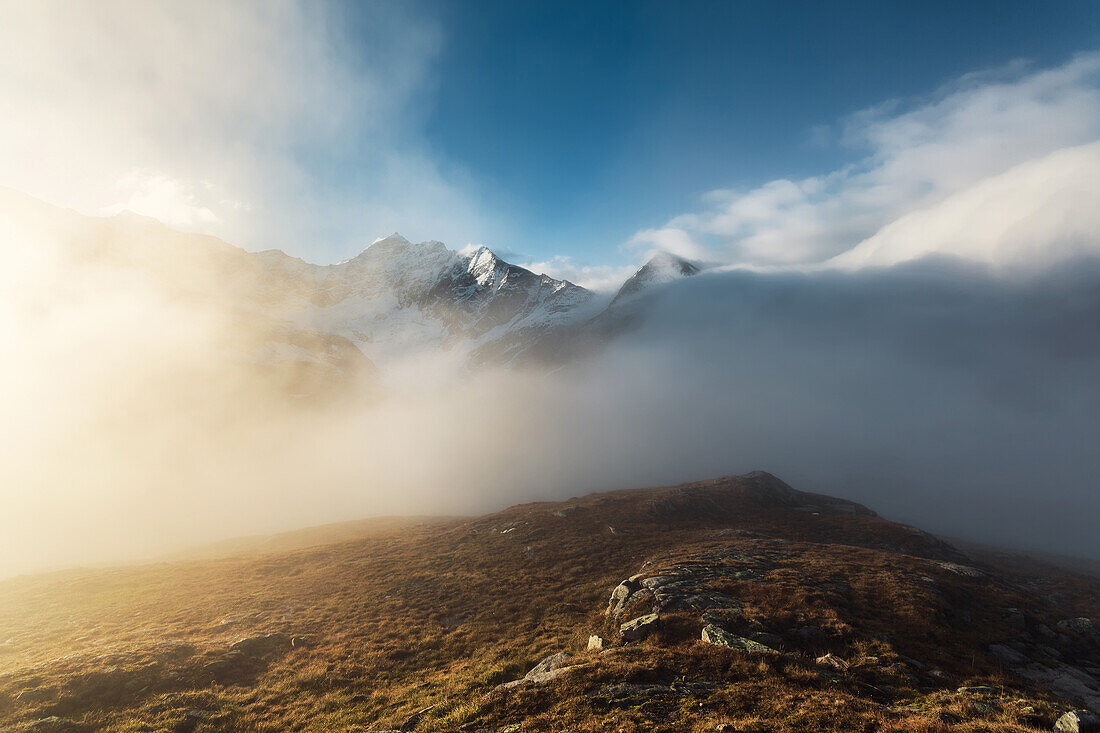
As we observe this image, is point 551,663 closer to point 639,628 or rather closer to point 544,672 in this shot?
point 544,672

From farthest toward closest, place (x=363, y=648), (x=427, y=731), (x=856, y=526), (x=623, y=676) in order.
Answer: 1. (x=856, y=526)
2. (x=363, y=648)
3. (x=623, y=676)
4. (x=427, y=731)

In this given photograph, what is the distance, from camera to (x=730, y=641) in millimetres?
20312

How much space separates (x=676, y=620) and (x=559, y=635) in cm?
788

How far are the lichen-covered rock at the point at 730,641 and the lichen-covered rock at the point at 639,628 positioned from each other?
273 centimetres

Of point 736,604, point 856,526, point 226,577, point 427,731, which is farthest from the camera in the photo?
point 856,526

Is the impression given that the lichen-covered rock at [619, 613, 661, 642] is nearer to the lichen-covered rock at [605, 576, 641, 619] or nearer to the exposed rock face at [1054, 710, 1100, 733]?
the lichen-covered rock at [605, 576, 641, 619]

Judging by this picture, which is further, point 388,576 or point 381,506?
point 381,506

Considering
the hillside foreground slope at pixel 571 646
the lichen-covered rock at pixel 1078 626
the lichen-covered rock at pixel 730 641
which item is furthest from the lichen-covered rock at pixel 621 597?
the lichen-covered rock at pixel 1078 626

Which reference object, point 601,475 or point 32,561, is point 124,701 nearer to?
point 32,561

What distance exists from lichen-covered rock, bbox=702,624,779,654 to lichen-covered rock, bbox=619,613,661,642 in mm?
2726

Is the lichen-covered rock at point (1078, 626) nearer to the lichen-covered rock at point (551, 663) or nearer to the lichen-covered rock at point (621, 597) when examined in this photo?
the lichen-covered rock at point (621, 597)

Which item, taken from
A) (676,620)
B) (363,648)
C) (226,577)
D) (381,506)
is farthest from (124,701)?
(381,506)

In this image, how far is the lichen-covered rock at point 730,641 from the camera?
63.6 ft

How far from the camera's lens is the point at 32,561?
111 metres
